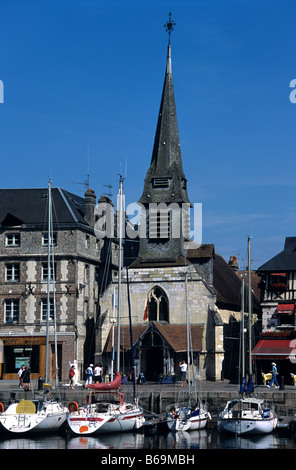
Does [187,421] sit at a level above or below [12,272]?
below

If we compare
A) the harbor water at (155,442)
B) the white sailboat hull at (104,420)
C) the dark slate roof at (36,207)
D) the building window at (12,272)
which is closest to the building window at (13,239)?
the dark slate roof at (36,207)

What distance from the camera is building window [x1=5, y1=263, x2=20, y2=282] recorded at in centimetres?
5288

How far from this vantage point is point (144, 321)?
52094mm

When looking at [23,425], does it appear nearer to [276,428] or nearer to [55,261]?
[276,428]

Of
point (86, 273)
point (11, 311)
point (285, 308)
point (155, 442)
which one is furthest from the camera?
point (86, 273)

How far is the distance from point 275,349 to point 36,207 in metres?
17.8

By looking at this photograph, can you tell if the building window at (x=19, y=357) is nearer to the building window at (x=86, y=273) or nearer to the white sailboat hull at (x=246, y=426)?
the building window at (x=86, y=273)

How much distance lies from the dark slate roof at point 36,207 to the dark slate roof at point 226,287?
9.77m

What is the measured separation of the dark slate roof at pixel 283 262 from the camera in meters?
50.4

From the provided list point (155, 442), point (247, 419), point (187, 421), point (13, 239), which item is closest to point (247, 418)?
point (247, 419)

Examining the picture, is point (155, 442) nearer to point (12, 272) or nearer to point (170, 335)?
point (170, 335)

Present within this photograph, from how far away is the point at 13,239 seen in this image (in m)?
53.2

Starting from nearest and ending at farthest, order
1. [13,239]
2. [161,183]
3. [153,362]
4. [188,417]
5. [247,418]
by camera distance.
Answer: [247,418]
[188,417]
[153,362]
[13,239]
[161,183]
